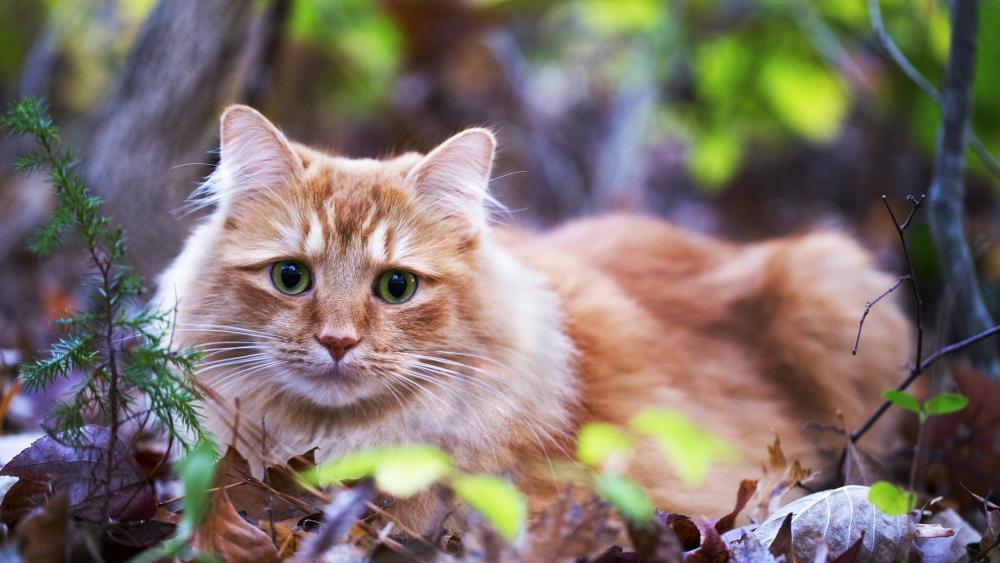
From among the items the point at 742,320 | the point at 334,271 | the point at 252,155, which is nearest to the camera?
the point at 334,271

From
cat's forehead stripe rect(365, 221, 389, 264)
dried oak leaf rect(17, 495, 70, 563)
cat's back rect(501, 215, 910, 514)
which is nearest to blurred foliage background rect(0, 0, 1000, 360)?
cat's back rect(501, 215, 910, 514)

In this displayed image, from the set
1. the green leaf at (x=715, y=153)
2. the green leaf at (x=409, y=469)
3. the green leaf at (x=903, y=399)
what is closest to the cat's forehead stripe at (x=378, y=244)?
the green leaf at (x=409, y=469)

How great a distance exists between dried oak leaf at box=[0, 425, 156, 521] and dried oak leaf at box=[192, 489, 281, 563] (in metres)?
0.20

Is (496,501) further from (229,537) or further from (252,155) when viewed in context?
(252,155)

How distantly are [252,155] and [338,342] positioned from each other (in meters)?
0.65

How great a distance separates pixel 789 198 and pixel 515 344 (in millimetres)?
4796

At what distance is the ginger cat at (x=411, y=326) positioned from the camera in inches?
82.9

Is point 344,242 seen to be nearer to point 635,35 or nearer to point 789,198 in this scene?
point 635,35

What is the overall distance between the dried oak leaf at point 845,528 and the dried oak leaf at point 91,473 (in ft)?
4.70

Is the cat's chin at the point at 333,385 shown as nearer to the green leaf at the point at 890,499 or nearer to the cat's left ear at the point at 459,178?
the cat's left ear at the point at 459,178

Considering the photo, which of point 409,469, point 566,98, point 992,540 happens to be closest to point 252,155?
point 409,469

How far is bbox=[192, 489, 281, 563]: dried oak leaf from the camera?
5.56 feet

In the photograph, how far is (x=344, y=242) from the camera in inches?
85.0

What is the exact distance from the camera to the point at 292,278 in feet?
7.10
